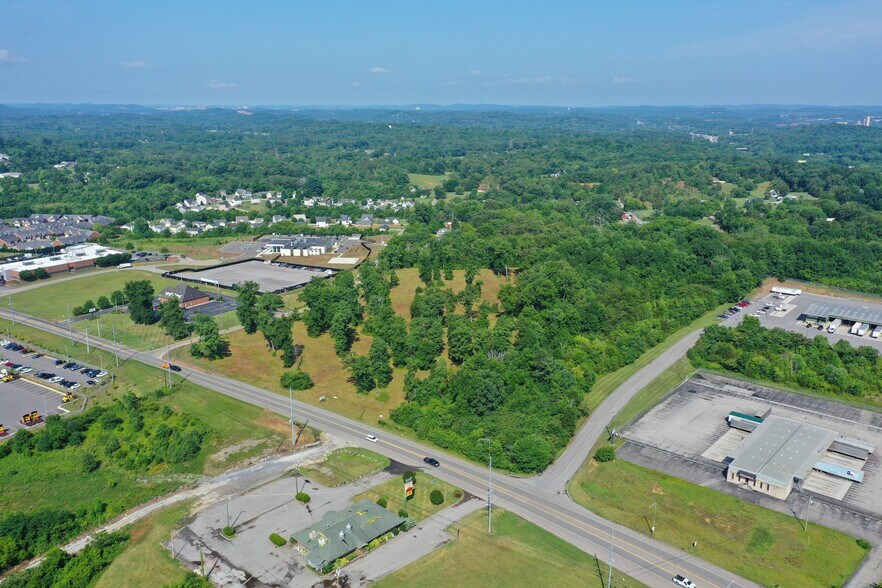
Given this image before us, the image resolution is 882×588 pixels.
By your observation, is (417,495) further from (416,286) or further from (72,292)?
(72,292)

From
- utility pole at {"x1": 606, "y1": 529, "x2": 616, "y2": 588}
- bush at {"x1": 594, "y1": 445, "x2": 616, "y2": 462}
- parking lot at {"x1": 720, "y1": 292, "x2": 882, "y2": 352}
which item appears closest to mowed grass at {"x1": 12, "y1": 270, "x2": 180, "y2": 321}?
bush at {"x1": 594, "y1": 445, "x2": 616, "y2": 462}

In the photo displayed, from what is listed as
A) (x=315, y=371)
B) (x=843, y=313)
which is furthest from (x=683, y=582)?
(x=843, y=313)

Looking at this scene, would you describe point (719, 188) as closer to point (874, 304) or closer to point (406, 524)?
point (874, 304)

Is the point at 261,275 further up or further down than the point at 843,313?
further up

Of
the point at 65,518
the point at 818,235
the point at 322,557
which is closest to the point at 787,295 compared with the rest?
the point at 818,235

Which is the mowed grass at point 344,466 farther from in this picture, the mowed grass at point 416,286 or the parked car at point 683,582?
the mowed grass at point 416,286

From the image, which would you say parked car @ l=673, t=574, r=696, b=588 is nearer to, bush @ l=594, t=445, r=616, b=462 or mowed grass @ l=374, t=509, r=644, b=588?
mowed grass @ l=374, t=509, r=644, b=588
